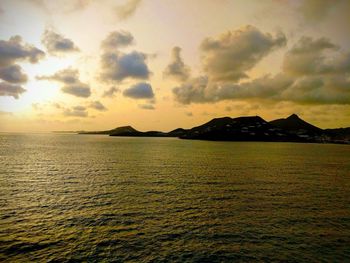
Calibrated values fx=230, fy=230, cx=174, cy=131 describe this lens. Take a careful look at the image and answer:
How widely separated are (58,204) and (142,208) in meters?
14.1

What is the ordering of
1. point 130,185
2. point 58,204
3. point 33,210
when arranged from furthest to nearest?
1. point 130,185
2. point 58,204
3. point 33,210

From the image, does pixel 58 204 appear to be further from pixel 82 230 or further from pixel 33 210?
pixel 82 230

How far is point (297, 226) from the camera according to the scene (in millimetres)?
29500

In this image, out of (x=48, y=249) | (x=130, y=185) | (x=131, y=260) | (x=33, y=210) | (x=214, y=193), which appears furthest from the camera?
(x=130, y=185)

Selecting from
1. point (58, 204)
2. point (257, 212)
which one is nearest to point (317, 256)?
point (257, 212)

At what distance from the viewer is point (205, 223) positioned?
30328 mm

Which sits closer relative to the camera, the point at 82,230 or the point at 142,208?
the point at 82,230

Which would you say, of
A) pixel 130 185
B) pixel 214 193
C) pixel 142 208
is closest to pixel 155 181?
pixel 130 185

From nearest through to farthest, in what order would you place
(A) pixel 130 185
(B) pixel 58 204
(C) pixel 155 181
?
1. (B) pixel 58 204
2. (A) pixel 130 185
3. (C) pixel 155 181

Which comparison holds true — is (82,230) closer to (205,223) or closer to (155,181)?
(205,223)

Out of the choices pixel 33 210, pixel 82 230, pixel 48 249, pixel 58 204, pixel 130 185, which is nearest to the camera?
pixel 48 249

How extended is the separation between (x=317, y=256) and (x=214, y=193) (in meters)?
24.7

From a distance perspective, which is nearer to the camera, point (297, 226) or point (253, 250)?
point (253, 250)

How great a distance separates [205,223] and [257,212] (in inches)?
376
